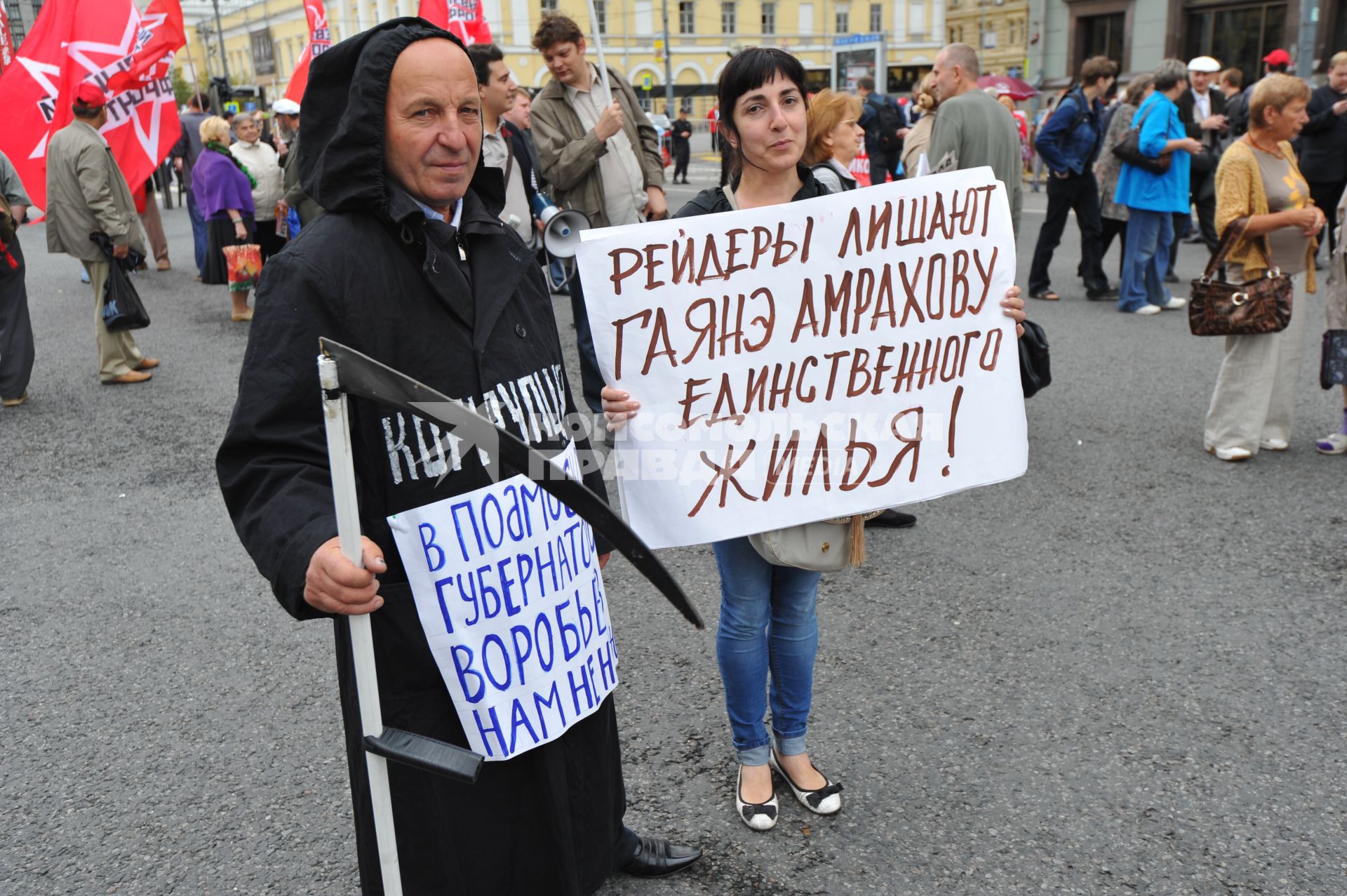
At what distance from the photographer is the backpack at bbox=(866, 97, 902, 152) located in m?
13.9

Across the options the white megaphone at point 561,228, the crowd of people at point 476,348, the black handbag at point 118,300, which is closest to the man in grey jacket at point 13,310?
the black handbag at point 118,300

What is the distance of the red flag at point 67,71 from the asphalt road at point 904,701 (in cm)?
454

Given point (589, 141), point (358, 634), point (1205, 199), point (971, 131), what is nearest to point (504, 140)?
point (589, 141)

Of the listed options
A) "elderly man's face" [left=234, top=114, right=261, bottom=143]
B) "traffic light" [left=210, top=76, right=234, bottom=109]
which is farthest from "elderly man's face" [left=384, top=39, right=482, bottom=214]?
"traffic light" [left=210, top=76, right=234, bottom=109]

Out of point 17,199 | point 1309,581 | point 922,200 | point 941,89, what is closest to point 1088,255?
point 941,89

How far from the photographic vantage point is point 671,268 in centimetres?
237

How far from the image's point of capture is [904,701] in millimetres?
3232

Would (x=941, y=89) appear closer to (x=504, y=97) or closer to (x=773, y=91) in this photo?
(x=504, y=97)

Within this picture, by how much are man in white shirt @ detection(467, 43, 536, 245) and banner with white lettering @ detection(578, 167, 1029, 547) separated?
262cm

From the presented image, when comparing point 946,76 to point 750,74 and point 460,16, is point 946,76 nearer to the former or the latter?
point 460,16

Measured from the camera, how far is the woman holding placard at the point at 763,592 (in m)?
2.48

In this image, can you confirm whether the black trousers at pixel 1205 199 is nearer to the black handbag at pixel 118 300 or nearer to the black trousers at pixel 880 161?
the black trousers at pixel 880 161

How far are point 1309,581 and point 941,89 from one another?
355 cm

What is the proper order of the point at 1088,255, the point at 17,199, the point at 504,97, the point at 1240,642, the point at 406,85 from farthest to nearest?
1. the point at 1088,255
2. the point at 17,199
3. the point at 504,97
4. the point at 1240,642
5. the point at 406,85
